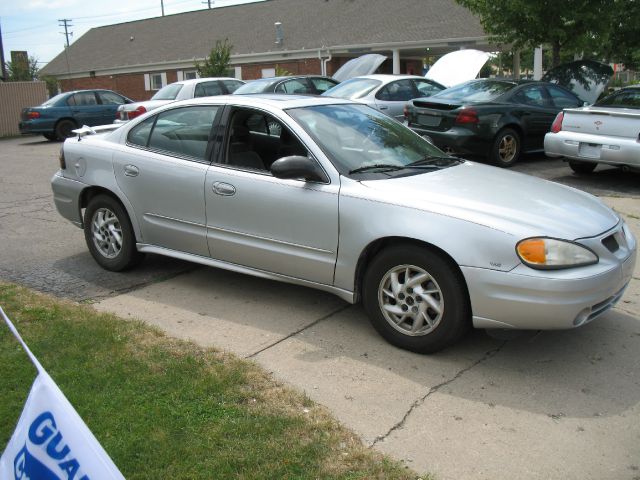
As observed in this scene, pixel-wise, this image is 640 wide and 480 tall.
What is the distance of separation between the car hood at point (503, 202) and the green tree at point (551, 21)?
10.9m

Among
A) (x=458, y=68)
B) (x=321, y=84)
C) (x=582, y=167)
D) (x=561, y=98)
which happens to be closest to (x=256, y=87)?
(x=321, y=84)

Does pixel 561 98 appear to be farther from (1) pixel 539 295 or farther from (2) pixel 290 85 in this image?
(1) pixel 539 295

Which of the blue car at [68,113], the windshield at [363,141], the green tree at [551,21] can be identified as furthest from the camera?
the blue car at [68,113]

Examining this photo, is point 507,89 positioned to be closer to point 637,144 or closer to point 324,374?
point 637,144

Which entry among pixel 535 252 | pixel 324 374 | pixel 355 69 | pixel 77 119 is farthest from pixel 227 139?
pixel 77 119

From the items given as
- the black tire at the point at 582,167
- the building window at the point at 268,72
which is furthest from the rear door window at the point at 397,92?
the building window at the point at 268,72

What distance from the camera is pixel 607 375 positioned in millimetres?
3846

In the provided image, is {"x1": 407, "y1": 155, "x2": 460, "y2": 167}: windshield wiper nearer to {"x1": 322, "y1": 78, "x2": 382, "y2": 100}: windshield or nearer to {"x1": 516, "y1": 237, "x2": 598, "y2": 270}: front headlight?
{"x1": 516, "y1": 237, "x2": 598, "y2": 270}: front headlight

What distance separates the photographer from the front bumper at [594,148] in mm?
8391

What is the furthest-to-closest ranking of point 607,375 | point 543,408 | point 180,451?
point 607,375, point 543,408, point 180,451

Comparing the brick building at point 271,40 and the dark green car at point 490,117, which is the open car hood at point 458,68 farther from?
the brick building at point 271,40

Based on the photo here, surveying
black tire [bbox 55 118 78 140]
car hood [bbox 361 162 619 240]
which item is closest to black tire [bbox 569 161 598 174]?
car hood [bbox 361 162 619 240]

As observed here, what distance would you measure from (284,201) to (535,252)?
1729 millimetres

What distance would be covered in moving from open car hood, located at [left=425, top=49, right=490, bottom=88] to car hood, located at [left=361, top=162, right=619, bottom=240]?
13.3m
